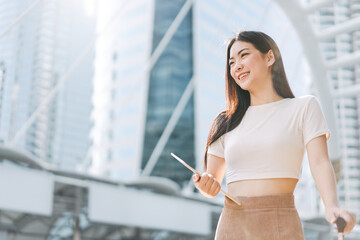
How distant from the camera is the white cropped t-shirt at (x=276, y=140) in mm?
1603

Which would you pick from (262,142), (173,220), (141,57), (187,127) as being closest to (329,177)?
(262,142)

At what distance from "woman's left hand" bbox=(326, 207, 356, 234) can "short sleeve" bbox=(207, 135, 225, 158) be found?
444 millimetres

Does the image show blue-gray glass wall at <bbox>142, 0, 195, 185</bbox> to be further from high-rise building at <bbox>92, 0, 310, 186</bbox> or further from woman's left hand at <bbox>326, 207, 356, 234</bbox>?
woman's left hand at <bbox>326, 207, 356, 234</bbox>

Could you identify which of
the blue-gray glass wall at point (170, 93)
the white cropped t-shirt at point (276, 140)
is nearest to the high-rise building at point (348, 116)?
the blue-gray glass wall at point (170, 93)

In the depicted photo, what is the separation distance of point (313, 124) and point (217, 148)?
355 millimetres

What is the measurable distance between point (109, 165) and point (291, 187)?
5639 cm

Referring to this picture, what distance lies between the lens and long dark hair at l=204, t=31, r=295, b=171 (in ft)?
5.75

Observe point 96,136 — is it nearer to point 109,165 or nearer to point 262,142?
point 109,165

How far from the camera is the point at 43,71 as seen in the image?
61.4 feet

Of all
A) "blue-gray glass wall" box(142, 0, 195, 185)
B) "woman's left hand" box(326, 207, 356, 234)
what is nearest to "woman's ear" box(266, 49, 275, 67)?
"woman's left hand" box(326, 207, 356, 234)

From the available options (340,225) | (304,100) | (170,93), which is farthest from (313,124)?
(170,93)

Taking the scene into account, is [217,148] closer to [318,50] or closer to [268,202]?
[268,202]

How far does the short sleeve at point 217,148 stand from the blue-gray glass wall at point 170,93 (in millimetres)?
45003

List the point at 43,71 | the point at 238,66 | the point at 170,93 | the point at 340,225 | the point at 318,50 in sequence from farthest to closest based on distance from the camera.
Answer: the point at 170,93
the point at 43,71
the point at 318,50
the point at 238,66
the point at 340,225
